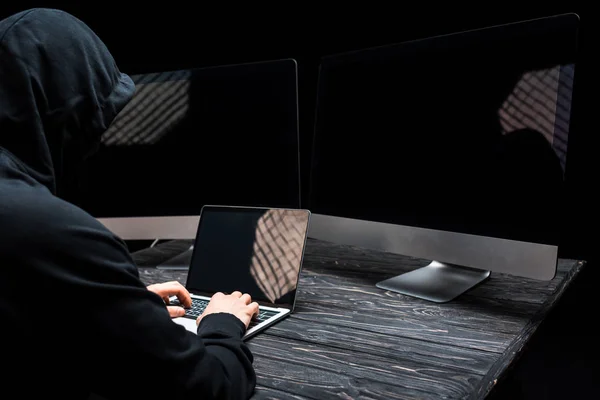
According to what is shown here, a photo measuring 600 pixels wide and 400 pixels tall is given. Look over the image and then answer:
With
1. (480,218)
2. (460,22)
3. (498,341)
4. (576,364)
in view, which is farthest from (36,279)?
(576,364)

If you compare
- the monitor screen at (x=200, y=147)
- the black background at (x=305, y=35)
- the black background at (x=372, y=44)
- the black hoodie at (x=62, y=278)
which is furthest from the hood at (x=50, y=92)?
the black background at (x=305, y=35)

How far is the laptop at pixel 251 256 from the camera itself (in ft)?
3.32

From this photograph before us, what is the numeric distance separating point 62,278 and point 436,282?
34.2 inches

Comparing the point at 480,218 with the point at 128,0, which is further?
the point at 128,0

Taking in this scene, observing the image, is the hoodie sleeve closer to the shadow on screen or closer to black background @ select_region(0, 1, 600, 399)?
the shadow on screen

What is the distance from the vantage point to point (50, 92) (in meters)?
0.61

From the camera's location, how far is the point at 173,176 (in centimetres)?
140

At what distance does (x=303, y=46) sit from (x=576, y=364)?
1552mm

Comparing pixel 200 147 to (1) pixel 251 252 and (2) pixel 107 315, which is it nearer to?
(1) pixel 251 252

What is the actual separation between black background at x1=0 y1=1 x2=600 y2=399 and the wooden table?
0.48 metres

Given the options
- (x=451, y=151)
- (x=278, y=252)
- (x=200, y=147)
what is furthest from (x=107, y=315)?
(x=200, y=147)

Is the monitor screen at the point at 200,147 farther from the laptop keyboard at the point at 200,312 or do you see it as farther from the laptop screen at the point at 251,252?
the laptop keyboard at the point at 200,312

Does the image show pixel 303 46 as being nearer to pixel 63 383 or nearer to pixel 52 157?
pixel 52 157

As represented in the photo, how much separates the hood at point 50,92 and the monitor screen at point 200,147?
675mm
